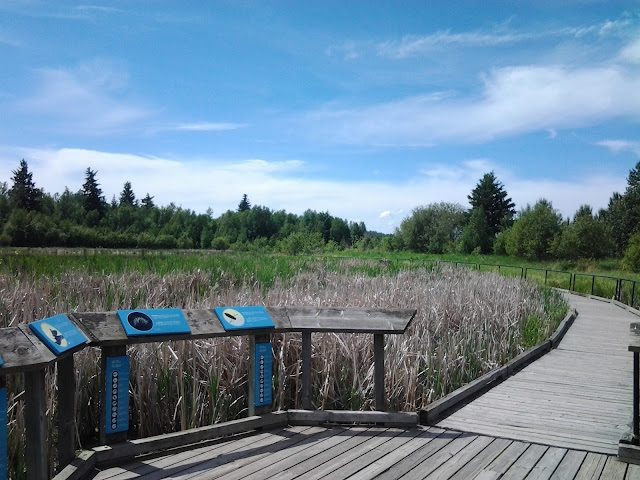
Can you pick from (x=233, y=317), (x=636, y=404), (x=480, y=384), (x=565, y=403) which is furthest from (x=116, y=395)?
(x=565, y=403)

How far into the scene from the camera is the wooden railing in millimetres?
2738

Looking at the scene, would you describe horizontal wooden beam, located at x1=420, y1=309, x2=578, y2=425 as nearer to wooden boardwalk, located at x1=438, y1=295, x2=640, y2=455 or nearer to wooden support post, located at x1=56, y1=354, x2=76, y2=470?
wooden boardwalk, located at x1=438, y1=295, x2=640, y2=455

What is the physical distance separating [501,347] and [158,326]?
16.9 feet

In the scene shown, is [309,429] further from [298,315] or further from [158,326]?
[158,326]

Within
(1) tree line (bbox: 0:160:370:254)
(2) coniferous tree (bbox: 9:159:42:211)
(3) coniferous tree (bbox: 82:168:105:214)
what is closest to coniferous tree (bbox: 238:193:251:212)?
(1) tree line (bbox: 0:160:370:254)

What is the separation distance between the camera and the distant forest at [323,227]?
24516 millimetres

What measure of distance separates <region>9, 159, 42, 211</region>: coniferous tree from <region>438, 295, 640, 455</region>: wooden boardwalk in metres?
24.5

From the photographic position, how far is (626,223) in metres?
51.9

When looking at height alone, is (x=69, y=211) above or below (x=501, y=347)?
above

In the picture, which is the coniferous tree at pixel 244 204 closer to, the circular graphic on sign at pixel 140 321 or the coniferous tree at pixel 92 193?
the coniferous tree at pixel 92 193

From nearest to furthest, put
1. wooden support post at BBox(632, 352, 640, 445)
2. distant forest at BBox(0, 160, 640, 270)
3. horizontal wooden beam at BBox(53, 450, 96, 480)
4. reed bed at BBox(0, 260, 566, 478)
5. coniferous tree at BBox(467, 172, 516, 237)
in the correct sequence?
horizontal wooden beam at BBox(53, 450, 96, 480)
wooden support post at BBox(632, 352, 640, 445)
reed bed at BBox(0, 260, 566, 478)
distant forest at BBox(0, 160, 640, 270)
coniferous tree at BBox(467, 172, 516, 237)

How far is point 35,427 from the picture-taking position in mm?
2779

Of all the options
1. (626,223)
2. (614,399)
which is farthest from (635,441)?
(626,223)

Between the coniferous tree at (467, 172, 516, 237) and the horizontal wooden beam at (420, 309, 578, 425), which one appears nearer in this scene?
the horizontal wooden beam at (420, 309, 578, 425)
